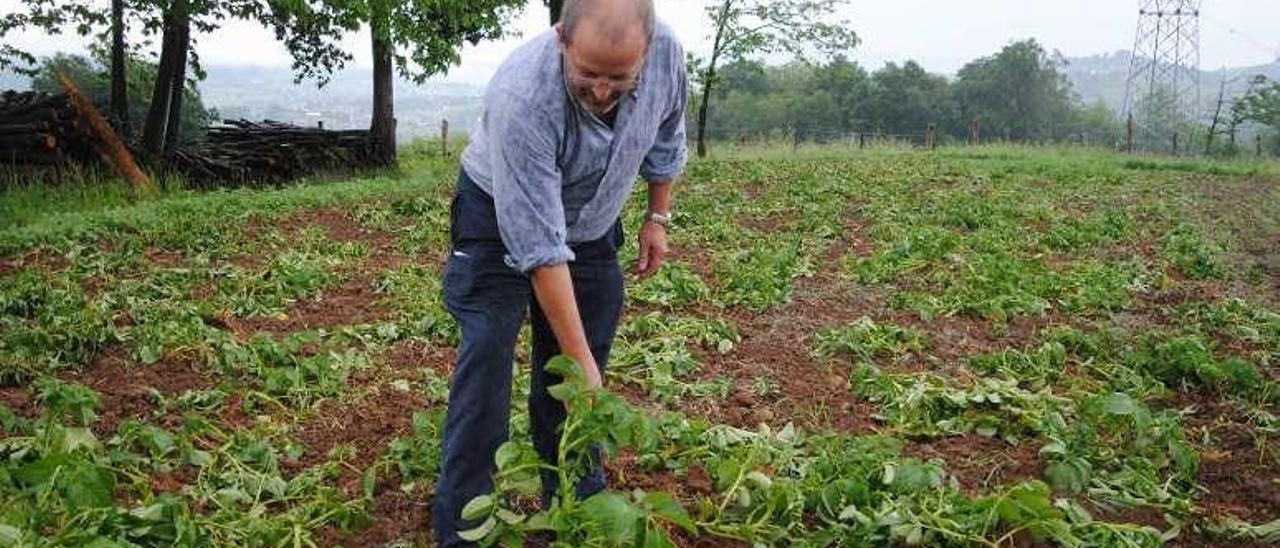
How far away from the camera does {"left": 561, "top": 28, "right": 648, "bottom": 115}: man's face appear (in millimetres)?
1778

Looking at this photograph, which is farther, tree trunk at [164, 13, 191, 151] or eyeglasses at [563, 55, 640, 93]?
tree trunk at [164, 13, 191, 151]

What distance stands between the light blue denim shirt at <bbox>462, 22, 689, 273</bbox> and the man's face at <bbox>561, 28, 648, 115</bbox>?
9 cm

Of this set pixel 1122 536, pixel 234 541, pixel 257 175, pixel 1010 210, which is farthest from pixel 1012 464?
pixel 257 175

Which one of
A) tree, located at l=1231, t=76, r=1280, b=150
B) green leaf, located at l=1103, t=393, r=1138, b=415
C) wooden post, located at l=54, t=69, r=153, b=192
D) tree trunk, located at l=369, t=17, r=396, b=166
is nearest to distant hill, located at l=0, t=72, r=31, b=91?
wooden post, located at l=54, t=69, r=153, b=192

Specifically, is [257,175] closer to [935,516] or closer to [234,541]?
[234,541]

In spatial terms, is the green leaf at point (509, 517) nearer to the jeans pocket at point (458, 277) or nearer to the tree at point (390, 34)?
the jeans pocket at point (458, 277)

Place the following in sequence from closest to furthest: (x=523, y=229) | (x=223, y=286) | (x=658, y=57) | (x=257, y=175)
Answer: (x=523, y=229), (x=658, y=57), (x=223, y=286), (x=257, y=175)

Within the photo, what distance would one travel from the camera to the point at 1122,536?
2.52 metres

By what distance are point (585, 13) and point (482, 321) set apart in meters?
0.84

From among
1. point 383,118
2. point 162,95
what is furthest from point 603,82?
point 383,118

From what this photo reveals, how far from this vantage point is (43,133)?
1116 centimetres

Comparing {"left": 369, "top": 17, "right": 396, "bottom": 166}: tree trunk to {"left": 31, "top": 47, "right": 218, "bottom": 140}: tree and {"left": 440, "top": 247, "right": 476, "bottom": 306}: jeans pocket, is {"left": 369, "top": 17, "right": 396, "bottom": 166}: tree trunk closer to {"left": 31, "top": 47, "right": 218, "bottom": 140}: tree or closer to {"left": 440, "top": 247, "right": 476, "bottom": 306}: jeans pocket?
{"left": 31, "top": 47, "right": 218, "bottom": 140}: tree

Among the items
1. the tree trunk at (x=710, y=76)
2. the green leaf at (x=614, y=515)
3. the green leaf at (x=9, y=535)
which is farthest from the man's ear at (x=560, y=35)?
the tree trunk at (x=710, y=76)

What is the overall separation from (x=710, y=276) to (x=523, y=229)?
4.85 m
